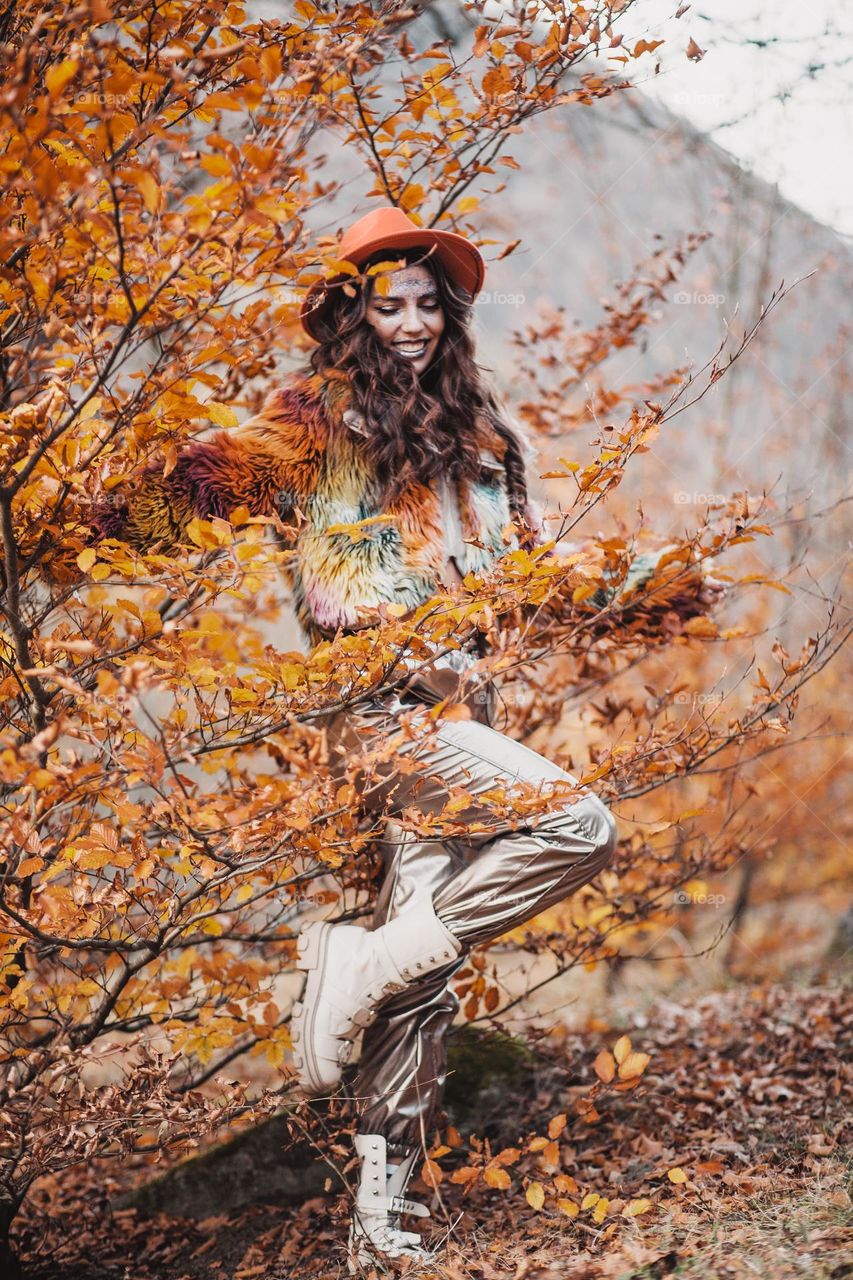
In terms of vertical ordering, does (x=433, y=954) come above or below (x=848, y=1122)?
above

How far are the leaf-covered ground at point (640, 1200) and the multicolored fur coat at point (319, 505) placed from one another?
58.1 inches

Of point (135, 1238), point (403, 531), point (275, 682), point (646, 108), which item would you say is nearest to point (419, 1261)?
point (135, 1238)

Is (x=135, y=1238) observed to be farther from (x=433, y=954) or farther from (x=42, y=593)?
(x=42, y=593)

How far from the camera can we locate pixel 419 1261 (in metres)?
2.39

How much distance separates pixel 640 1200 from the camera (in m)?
2.55

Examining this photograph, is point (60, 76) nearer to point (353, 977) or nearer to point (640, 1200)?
point (353, 977)

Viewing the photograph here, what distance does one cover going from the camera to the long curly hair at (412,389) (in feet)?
9.09

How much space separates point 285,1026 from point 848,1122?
5.10 feet

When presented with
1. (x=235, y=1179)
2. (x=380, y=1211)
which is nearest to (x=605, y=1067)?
(x=380, y=1211)

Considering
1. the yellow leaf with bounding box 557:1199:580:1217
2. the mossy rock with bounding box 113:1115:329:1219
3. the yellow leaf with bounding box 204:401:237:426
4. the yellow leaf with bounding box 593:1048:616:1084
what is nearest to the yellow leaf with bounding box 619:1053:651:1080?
the yellow leaf with bounding box 593:1048:616:1084

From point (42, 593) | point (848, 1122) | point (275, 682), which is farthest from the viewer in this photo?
point (42, 593)

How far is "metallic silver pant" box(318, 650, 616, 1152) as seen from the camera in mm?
2475

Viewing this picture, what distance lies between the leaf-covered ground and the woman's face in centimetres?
206

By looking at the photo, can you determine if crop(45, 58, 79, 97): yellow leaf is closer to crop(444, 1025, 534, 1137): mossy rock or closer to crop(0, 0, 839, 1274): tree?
crop(0, 0, 839, 1274): tree
